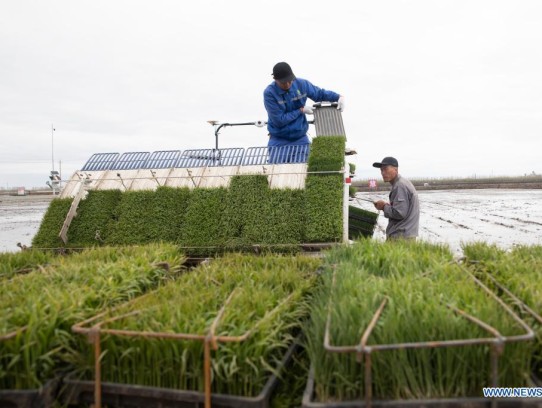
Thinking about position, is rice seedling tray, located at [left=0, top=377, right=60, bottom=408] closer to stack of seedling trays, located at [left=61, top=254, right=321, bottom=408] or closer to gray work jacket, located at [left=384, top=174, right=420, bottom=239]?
stack of seedling trays, located at [left=61, top=254, right=321, bottom=408]

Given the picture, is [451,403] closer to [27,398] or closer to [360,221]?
[27,398]

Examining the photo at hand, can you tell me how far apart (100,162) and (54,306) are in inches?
228

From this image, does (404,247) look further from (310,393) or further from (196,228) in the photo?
A: (196,228)

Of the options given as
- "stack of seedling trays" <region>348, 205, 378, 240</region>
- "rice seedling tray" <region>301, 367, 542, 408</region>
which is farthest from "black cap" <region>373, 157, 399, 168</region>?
"rice seedling tray" <region>301, 367, 542, 408</region>

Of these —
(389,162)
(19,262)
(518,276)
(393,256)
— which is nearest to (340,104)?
(389,162)

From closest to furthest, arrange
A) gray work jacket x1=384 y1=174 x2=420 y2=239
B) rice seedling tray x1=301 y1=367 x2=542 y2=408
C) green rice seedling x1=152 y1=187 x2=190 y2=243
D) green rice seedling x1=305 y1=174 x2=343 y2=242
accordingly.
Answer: rice seedling tray x1=301 y1=367 x2=542 y2=408
green rice seedling x1=305 y1=174 x2=343 y2=242
gray work jacket x1=384 y1=174 x2=420 y2=239
green rice seedling x1=152 y1=187 x2=190 y2=243

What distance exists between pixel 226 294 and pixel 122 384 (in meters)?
0.93

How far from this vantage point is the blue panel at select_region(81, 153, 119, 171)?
7.67 m

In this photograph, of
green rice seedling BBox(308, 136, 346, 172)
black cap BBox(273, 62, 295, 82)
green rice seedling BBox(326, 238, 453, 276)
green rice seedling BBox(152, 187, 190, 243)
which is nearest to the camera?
green rice seedling BBox(326, 238, 453, 276)

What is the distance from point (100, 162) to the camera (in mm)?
7816

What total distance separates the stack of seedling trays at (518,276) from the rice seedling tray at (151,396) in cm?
142

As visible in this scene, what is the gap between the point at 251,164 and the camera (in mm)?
7086

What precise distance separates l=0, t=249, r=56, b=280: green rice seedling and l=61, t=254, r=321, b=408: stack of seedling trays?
1870mm

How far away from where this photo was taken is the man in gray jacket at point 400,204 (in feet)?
18.9
